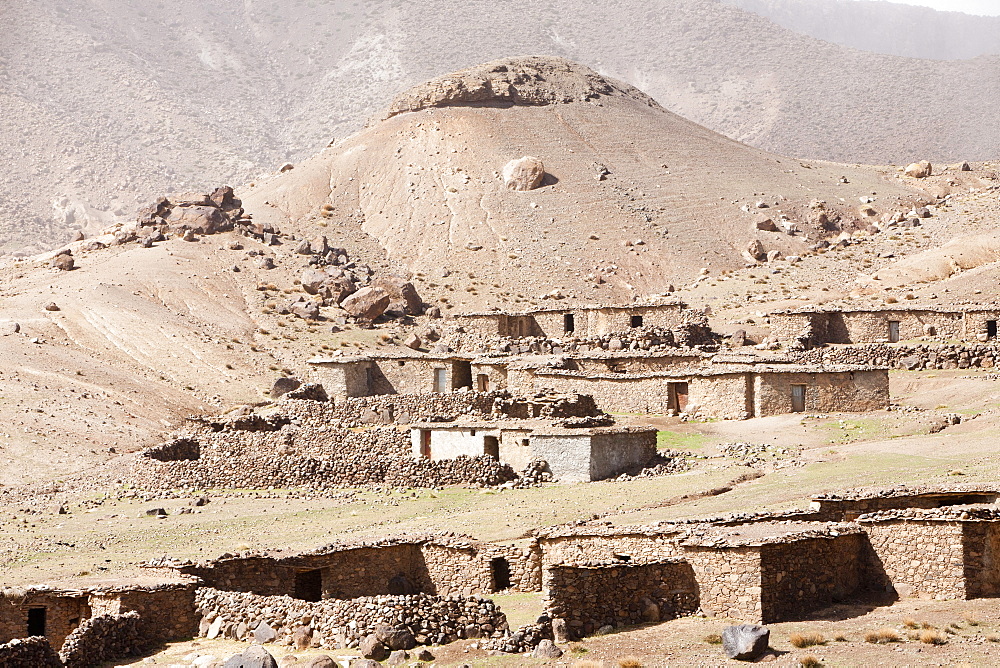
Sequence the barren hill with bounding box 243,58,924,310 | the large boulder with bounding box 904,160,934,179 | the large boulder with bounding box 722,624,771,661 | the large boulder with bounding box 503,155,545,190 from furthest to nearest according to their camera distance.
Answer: the large boulder with bounding box 904,160,934,179 < the large boulder with bounding box 503,155,545,190 < the barren hill with bounding box 243,58,924,310 < the large boulder with bounding box 722,624,771,661

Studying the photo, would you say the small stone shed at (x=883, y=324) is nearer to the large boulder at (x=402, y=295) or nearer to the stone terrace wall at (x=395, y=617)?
the large boulder at (x=402, y=295)

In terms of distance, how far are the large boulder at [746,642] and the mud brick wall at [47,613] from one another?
32.9 feet

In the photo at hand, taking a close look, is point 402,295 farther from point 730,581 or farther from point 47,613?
point 730,581

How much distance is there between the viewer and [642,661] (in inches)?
727

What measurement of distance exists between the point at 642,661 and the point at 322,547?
818 cm

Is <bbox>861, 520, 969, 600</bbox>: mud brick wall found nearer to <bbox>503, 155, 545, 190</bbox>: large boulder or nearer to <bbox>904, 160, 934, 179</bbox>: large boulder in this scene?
<bbox>503, 155, 545, 190</bbox>: large boulder

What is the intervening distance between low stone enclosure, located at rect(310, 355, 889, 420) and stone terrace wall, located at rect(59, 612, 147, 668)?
21672 millimetres

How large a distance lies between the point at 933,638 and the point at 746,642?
7.62 feet

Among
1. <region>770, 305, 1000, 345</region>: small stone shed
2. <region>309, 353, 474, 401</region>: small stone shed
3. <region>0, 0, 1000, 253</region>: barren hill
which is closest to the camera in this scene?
<region>309, 353, 474, 401</region>: small stone shed

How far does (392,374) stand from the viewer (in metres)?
48.0

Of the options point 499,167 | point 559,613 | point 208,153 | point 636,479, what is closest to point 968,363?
point 636,479

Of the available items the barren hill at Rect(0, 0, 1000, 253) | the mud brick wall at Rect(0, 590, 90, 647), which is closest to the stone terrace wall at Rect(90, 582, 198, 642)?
the mud brick wall at Rect(0, 590, 90, 647)

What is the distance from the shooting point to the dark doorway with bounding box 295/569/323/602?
24.5 metres

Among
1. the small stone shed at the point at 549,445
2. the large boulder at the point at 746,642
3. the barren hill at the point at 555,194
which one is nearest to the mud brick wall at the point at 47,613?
the large boulder at the point at 746,642
